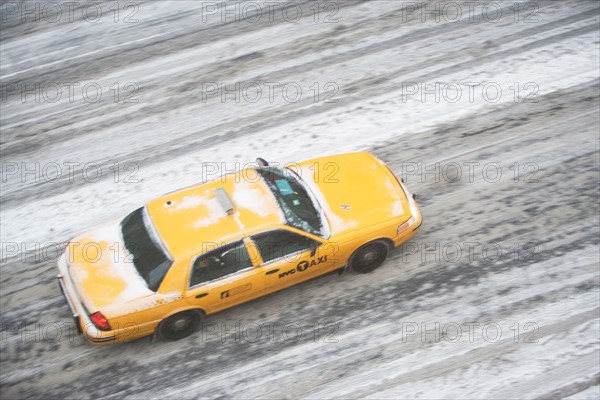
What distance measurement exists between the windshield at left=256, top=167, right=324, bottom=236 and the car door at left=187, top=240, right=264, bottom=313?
0.72 m

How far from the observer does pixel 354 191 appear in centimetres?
748

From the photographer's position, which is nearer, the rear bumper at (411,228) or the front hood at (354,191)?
the front hood at (354,191)

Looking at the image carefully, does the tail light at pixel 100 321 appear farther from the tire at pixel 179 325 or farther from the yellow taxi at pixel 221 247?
the tire at pixel 179 325

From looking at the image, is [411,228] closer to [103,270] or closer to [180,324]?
[180,324]

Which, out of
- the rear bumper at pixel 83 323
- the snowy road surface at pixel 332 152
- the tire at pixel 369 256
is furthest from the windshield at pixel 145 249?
the tire at pixel 369 256

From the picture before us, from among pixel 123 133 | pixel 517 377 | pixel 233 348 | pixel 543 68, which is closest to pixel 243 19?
pixel 123 133

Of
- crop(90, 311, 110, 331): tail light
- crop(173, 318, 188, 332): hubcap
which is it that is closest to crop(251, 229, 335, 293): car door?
crop(173, 318, 188, 332): hubcap

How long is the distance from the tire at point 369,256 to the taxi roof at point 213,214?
1.16m

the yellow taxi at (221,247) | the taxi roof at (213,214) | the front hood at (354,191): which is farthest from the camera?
the front hood at (354,191)

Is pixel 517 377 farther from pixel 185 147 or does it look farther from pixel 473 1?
A: pixel 473 1

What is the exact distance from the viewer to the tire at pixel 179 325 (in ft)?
22.1

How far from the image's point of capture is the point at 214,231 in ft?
21.8

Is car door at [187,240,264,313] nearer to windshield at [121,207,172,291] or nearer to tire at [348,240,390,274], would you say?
windshield at [121,207,172,291]

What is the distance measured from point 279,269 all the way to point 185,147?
3822 mm
